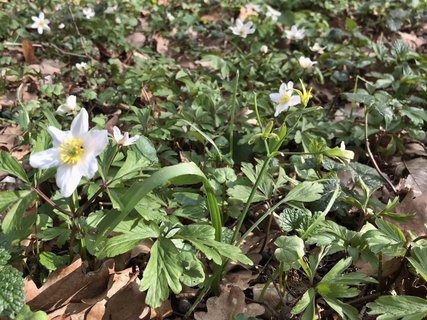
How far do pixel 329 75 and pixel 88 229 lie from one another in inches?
97.7

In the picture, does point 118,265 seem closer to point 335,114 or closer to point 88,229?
point 88,229

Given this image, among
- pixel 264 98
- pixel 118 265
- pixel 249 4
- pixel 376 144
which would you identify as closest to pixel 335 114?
pixel 376 144

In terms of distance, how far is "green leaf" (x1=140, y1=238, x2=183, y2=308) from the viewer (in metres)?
1.40

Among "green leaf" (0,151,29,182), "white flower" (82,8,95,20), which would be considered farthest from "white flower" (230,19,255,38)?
"green leaf" (0,151,29,182)

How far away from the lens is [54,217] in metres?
1.90

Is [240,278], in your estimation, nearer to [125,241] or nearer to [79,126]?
[125,241]

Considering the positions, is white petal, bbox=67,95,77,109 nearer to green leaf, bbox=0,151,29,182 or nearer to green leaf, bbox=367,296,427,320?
green leaf, bbox=0,151,29,182

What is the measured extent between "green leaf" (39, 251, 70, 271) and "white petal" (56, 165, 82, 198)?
1.56 feet

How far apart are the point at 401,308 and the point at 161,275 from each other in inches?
31.8

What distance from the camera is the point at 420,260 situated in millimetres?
1552

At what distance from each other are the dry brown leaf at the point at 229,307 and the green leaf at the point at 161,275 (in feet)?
1.03

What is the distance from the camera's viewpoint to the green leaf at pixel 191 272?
5.19ft

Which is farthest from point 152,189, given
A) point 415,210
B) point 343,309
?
point 415,210

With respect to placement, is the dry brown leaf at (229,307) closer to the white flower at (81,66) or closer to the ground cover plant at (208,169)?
the ground cover plant at (208,169)
